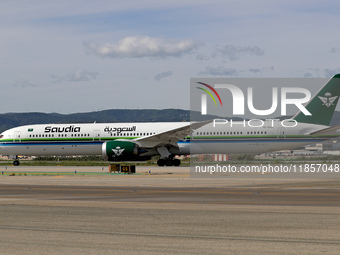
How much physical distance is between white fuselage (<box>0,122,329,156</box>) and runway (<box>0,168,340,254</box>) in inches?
1192

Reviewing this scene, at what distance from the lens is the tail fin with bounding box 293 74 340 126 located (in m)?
53.5

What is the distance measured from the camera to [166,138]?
5403 cm

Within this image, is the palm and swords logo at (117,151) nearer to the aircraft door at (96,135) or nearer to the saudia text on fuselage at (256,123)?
the aircraft door at (96,135)

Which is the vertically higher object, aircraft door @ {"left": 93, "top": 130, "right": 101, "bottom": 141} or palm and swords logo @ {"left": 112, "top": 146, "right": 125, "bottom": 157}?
aircraft door @ {"left": 93, "top": 130, "right": 101, "bottom": 141}

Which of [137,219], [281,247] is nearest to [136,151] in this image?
[137,219]

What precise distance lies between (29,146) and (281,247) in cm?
5160

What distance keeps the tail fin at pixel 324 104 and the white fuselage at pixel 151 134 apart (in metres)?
0.75

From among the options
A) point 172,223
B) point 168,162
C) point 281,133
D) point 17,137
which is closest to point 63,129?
point 17,137

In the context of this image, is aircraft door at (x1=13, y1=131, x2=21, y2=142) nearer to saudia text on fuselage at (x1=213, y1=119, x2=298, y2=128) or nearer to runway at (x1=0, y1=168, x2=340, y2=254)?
saudia text on fuselage at (x1=213, y1=119, x2=298, y2=128)

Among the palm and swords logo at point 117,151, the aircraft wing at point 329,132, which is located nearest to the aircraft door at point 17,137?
the palm and swords logo at point 117,151

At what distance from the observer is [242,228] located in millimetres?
13266

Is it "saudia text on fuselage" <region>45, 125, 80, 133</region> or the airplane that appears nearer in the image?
the airplane

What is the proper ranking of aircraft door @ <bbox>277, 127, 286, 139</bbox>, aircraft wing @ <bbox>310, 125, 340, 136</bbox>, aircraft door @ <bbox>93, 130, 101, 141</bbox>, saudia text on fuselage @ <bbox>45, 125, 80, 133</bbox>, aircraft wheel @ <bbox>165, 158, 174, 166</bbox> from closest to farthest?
aircraft wing @ <bbox>310, 125, 340, 136</bbox> → aircraft door @ <bbox>277, 127, 286, 139</bbox> → aircraft wheel @ <bbox>165, 158, 174, 166</bbox> → aircraft door @ <bbox>93, 130, 101, 141</bbox> → saudia text on fuselage @ <bbox>45, 125, 80, 133</bbox>

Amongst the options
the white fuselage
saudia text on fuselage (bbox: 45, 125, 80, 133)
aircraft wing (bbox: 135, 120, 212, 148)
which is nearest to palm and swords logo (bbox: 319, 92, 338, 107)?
the white fuselage
